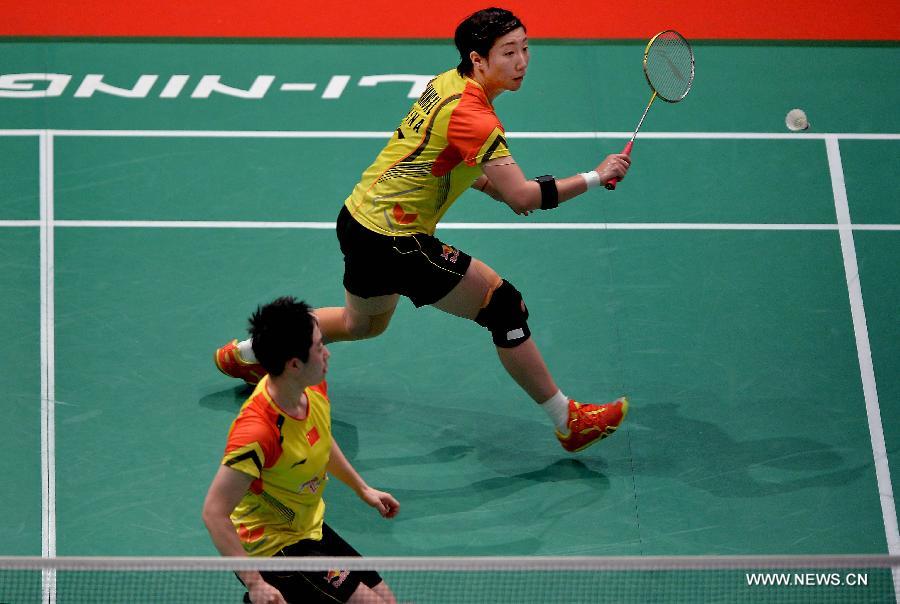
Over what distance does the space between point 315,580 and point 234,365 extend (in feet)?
6.86

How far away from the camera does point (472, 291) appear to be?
6.19 m

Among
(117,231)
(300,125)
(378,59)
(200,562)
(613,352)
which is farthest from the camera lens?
(378,59)

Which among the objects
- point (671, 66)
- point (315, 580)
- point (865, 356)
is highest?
point (671, 66)

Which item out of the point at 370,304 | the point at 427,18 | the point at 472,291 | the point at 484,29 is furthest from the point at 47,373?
the point at 427,18

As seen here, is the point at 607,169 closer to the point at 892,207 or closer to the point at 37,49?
the point at 892,207

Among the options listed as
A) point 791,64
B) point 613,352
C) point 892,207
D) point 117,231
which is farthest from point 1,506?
point 791,64

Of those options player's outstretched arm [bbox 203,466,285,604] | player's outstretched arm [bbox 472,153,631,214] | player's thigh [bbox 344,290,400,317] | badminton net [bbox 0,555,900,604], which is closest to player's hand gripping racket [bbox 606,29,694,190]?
player's outstretched arm [bbox 472,153,631,214]

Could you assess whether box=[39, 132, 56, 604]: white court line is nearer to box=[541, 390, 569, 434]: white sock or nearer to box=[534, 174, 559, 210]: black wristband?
box=[541, 390, 569, 434]: white sock

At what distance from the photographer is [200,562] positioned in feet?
13.5

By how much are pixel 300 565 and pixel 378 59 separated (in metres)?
5.39

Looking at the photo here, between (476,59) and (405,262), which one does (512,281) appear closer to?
(405,262)

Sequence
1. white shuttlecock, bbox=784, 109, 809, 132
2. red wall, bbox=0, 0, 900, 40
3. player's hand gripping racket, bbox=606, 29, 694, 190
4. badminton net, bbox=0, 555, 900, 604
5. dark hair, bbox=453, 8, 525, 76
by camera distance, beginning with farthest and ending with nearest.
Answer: red wall, bbox=0, 0, 900, 40 < white shuttlecock, bbox=784, 109, 809, 132 < player's hand gripping racket, bbox=606, 29, 694, 190 < dark hair, bbox=453, 8, 525, 76 < badminton net, bbox=0, 555, 900, 604

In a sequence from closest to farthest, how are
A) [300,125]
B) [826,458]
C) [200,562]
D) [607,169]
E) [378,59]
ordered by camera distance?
[200,562]
[607,169]
[826,458]
[300,125]
[378,59]

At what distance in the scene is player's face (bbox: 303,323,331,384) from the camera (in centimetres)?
477
